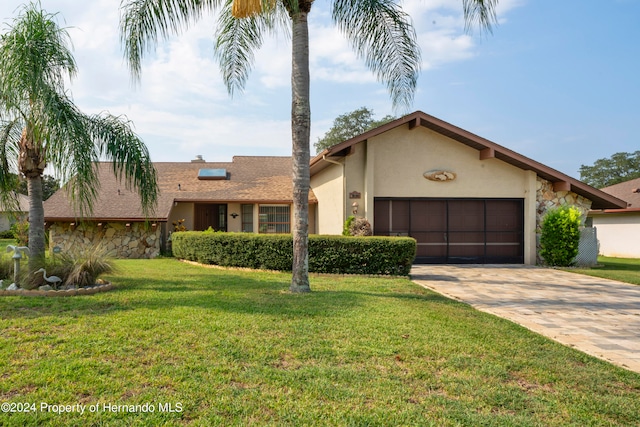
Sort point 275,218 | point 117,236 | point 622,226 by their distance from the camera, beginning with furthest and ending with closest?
point 622,226 → point 275,218 → point 117,236

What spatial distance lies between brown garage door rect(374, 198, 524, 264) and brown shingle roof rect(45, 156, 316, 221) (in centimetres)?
445

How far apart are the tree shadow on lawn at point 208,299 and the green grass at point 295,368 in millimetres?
72

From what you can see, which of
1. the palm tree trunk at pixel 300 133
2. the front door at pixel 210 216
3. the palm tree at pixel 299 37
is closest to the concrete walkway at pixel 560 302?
the palm tree trunk at pixel 300 133

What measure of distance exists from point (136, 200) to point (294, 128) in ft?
40.5

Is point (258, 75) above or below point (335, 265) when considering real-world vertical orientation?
above

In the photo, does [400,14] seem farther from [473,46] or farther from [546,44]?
[546,44]

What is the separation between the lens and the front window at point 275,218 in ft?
63.0

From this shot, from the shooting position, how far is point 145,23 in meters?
7.89

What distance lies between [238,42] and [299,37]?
247 cm

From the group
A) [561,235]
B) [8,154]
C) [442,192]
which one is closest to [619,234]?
[561,235]

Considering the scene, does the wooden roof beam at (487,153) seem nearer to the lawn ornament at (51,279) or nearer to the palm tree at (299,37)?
the palm tree at (299,37)

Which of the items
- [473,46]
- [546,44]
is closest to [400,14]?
[473,46]

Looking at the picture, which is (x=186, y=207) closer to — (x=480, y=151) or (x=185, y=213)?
(x=185, y=213)

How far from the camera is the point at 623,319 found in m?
6.63
